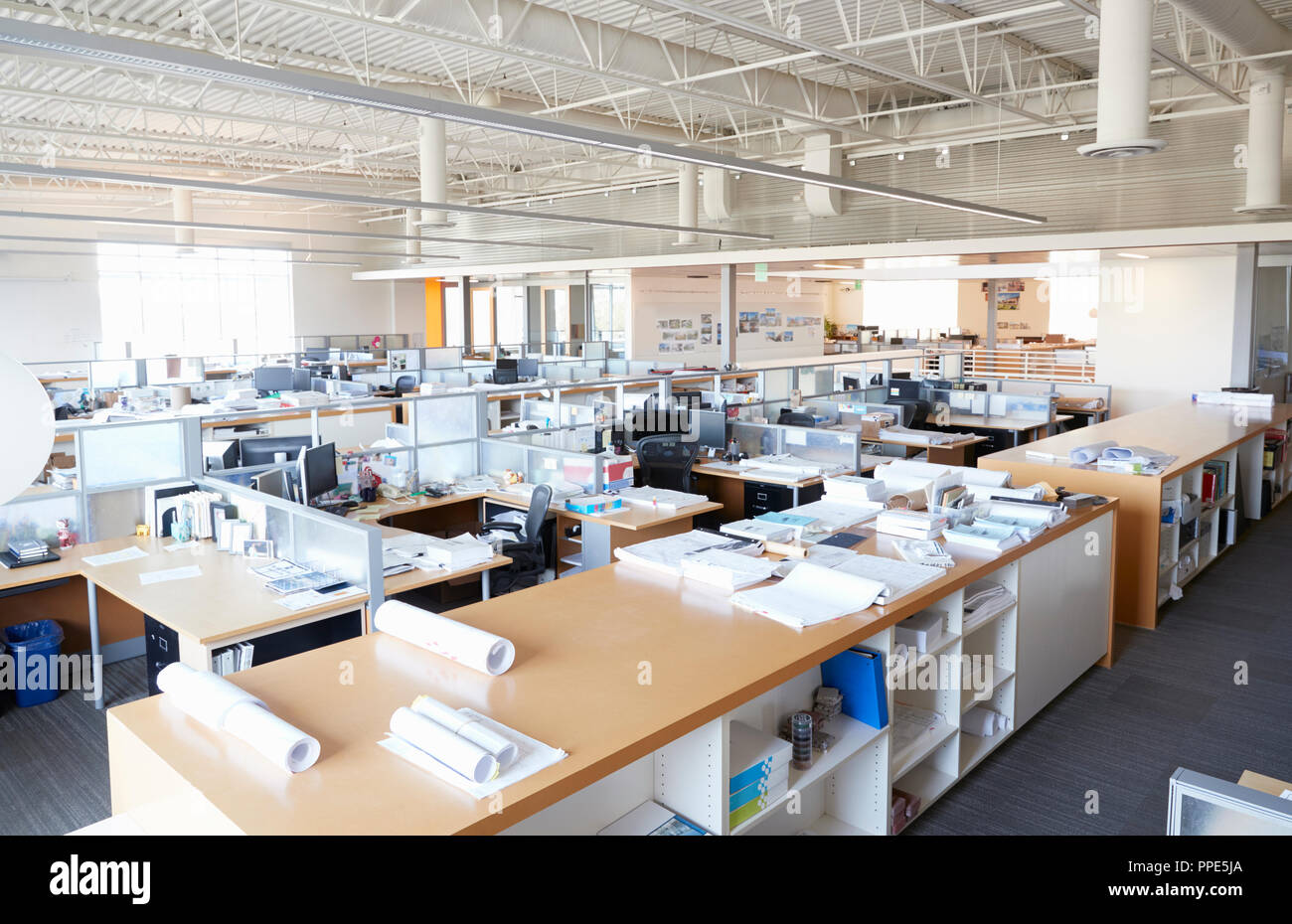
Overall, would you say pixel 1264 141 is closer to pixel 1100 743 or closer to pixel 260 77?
pixel 1100 743

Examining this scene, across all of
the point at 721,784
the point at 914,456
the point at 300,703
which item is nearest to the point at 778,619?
the point at 721,784

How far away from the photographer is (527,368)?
602 inches

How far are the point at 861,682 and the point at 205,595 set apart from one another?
2.92 metres

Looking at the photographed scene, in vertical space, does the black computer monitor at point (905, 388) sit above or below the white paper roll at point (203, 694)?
above

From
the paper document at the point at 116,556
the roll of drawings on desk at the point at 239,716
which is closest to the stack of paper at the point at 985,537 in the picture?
the roll of drawings on desk at the point at 239,716

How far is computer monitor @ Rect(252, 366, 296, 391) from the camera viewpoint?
1262 cm

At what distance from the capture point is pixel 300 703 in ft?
7.75

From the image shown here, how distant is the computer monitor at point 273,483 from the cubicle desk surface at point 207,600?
1.38 feet

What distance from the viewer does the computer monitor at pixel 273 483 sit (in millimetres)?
5137

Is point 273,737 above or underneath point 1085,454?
underneath

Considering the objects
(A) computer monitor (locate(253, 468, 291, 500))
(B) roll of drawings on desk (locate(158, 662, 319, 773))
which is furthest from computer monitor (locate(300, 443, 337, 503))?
(B) roll of drawings on desk (locate(158, 662, 319, 773))

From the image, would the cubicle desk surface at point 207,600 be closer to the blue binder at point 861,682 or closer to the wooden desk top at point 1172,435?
the blue binder at point 861,682

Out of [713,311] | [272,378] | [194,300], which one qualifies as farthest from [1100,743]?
[194,300]
